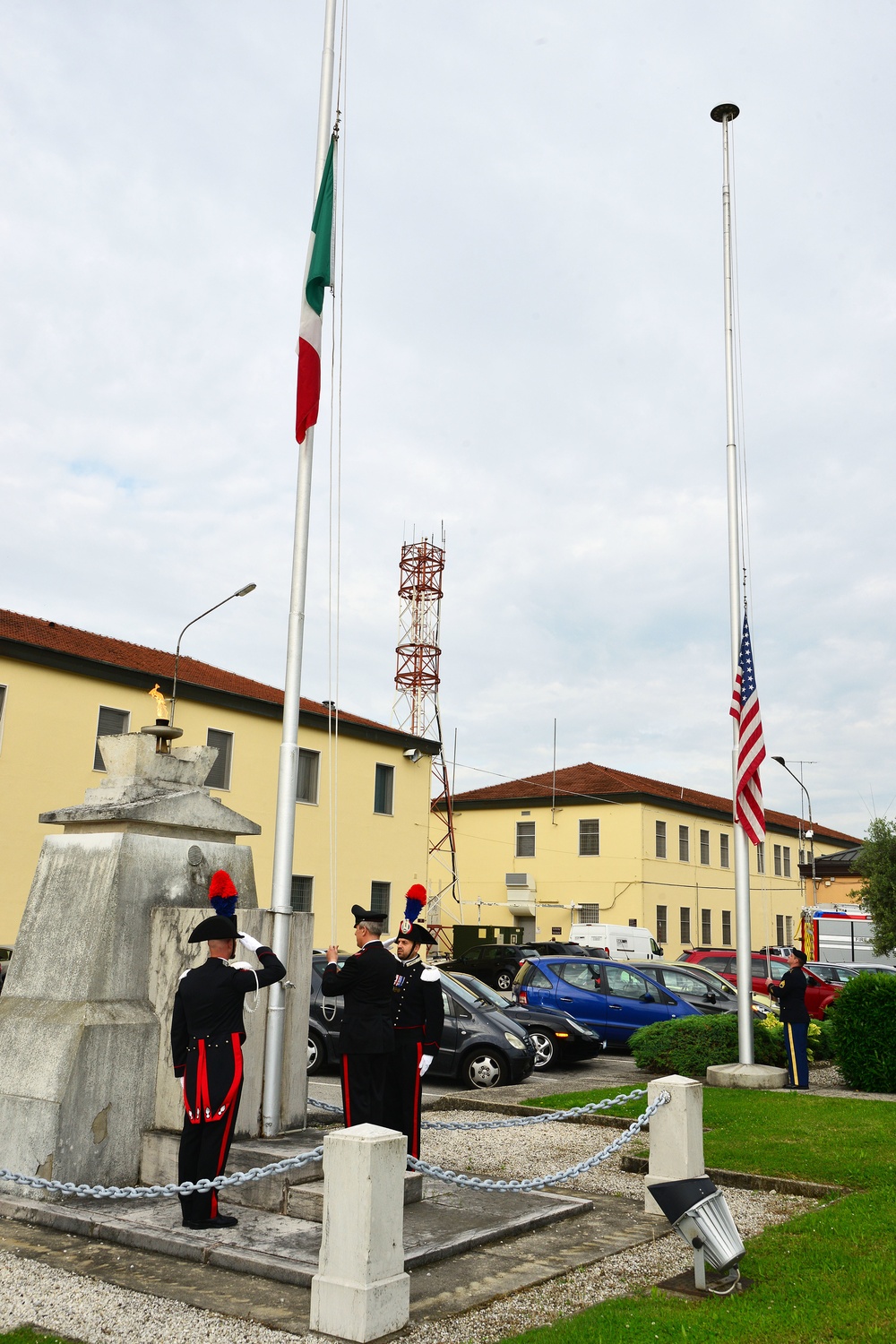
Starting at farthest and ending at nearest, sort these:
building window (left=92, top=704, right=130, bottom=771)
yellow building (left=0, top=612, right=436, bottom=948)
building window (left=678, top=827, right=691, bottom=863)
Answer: building window (left=678, top=827, right=691, bottom=863) → building window (left=92, top=704, right=130, bottom=771) → yellow building (left=0, top=612, right=436, bottom=948)

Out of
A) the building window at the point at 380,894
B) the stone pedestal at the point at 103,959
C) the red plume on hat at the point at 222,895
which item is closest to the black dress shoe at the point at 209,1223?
the stone pedestal at the point at 103,959

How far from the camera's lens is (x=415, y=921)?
7.91 meters

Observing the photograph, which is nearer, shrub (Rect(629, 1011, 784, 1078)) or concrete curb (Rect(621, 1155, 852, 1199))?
concrete curb (Rect(621, 1155, 852, 1199))

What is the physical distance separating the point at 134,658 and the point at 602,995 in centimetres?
1601

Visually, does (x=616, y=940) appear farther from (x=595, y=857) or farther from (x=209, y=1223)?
(x=209, y=1223)

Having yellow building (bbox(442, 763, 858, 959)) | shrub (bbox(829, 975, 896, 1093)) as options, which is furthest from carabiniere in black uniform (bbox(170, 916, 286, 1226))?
yellow building (bbox(442, 763, 858, 959))

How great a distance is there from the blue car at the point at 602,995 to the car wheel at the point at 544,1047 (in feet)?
4.12

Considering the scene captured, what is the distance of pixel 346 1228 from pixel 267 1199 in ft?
7.47

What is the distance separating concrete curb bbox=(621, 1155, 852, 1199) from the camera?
25.3 ft

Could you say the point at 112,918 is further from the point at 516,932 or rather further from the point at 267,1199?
the point at 516,932

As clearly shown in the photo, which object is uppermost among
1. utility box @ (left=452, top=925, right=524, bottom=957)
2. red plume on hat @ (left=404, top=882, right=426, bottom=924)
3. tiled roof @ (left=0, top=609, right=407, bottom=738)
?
tiled roof @ (left=0, top=609, right=407, bottom=738)

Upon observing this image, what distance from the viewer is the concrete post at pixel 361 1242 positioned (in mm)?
4734

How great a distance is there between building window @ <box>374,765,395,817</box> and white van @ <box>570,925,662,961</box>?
669 centimetres

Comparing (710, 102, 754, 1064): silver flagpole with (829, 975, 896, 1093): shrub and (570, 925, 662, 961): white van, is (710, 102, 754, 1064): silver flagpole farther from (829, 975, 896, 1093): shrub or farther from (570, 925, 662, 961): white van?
(570, 925, 662, 961): white van
